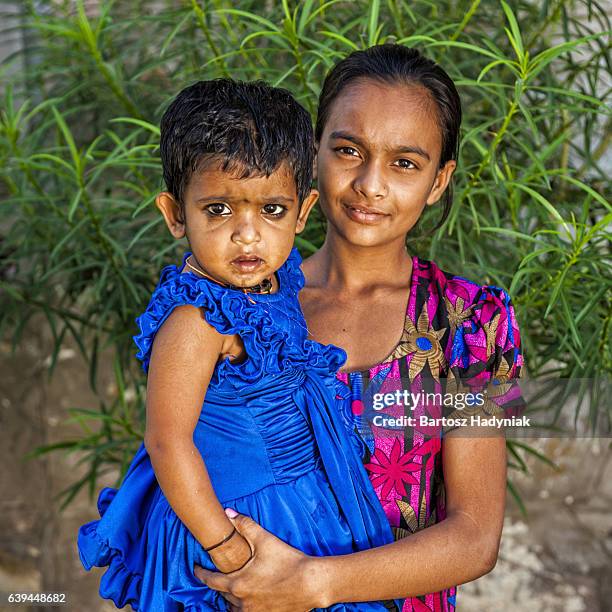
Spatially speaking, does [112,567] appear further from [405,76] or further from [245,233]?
[405,76]

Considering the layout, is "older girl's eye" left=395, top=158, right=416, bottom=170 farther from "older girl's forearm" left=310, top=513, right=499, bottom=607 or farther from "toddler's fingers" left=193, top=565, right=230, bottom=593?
"toddler's fingers" left=193, top=565, right=230, bottom=593

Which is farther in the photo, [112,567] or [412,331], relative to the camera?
[412,331]

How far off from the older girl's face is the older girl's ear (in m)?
0.04

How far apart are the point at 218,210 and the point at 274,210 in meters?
0.07

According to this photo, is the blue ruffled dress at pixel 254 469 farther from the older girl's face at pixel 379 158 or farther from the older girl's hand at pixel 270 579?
the older girl's face at pixel 379 158

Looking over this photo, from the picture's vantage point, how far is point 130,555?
1.31 metres

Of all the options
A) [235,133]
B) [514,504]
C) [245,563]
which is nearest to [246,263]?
[235,133]

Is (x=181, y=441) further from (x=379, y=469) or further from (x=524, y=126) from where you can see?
(x=524, y=126)

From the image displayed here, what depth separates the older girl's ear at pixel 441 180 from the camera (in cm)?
146

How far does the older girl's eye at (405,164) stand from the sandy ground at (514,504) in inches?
63.3

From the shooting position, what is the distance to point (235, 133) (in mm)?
1163

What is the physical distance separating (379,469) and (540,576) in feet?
5.44

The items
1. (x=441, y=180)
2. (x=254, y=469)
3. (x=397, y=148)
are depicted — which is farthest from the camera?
(x=441, y=180)

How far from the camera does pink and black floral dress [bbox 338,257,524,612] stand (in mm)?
1366
